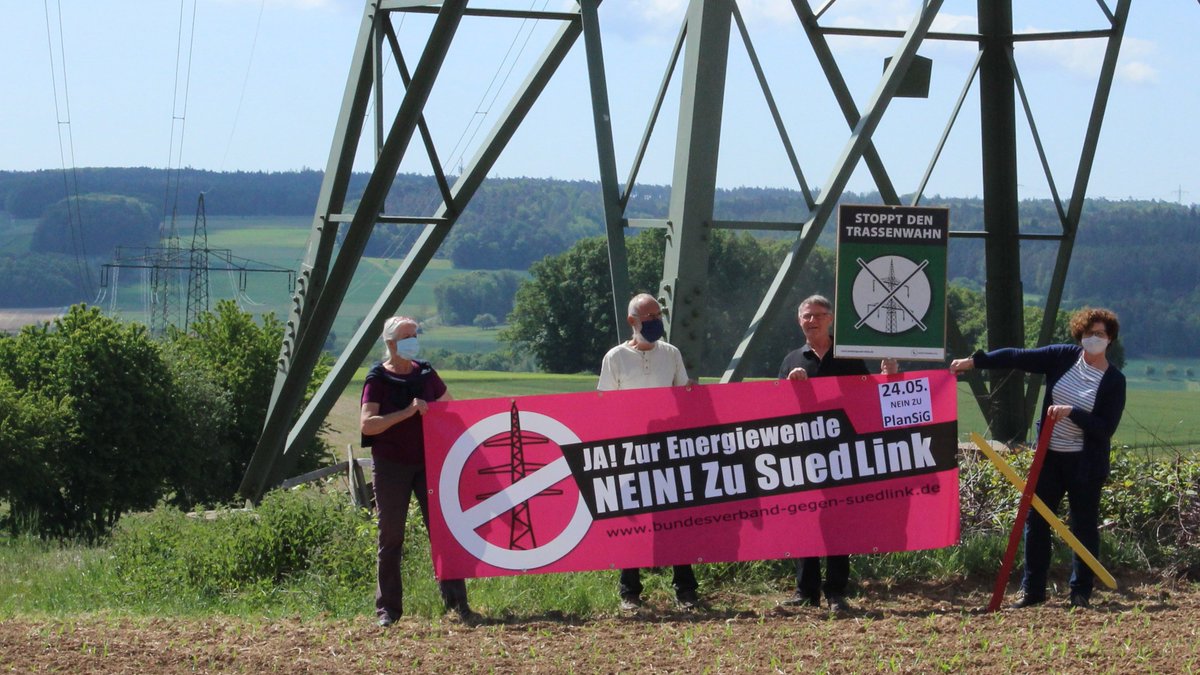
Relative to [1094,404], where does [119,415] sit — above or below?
below

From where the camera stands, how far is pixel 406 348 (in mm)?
8375

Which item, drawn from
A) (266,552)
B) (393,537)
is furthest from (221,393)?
(393,537)

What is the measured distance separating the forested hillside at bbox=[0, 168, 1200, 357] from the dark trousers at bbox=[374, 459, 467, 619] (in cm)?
4505

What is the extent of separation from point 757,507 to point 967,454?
274 cm

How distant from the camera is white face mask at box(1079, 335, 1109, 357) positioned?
329 inches

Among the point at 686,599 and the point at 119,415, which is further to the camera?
the point at 119,415

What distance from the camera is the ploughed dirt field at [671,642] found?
7.10m

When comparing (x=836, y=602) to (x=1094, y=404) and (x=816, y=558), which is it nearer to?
(x=816, y=558)

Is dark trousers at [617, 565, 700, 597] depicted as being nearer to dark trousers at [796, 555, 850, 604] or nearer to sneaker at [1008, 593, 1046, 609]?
dark trousers at [796, 555, 850, 604]

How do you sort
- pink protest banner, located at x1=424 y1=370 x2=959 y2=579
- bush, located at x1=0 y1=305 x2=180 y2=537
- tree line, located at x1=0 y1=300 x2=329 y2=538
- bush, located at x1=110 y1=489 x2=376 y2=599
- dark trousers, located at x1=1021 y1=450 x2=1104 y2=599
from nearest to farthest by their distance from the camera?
dark trousers, located at x1=1021 y1=450 x2=1104 y2=599
pink protest banner, located at x1=424 y1=370 x2=959 y2=579
bush, located at x1=110 y1=489 x2=376 y2=599
tree line, located at x1=0 y1=300 x2=329 y2=538
bush, located at x1=0 y1=305 x2=180 y2=537

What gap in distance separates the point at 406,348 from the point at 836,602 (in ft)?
9.72

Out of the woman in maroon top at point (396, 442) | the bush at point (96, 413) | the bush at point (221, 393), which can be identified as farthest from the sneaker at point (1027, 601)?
the bush at point (221, 393)

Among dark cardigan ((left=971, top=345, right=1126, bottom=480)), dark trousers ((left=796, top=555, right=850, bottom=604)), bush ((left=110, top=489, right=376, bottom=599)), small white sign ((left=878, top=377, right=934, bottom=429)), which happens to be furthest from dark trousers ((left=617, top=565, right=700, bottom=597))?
dark cardigan ((left=971, top=345, right=1126, bottom=480))

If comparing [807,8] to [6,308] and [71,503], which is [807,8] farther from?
[6,308]
